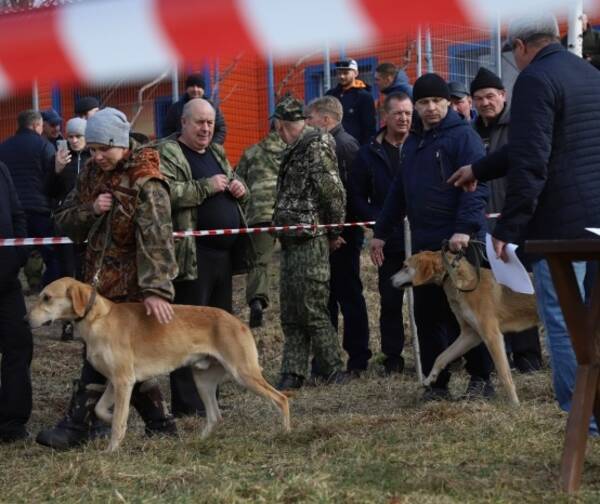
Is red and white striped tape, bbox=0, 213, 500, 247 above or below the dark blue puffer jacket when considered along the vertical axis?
below

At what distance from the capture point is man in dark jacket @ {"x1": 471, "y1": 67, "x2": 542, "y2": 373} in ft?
30.1

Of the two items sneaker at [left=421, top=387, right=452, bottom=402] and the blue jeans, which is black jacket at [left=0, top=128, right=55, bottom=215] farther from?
the blue jeans

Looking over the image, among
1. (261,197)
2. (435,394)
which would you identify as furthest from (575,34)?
(261,197)

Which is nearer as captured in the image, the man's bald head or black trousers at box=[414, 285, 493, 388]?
the man's bald head

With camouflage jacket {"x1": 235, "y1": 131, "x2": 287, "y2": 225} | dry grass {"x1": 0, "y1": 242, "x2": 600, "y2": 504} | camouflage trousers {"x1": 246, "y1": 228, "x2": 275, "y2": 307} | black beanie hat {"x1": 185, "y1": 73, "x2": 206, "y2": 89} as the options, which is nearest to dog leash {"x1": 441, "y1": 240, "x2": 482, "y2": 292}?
dry grass {"x1": 0, "y1": 242, "x2": 600, "y2": 504}

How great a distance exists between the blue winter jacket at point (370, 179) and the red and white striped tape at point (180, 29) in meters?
6.30

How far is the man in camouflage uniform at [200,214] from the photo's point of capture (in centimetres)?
764

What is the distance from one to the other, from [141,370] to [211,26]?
3918 millimetres

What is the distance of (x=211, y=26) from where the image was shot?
302 cm

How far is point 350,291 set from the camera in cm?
972

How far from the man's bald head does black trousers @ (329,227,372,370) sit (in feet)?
7.46

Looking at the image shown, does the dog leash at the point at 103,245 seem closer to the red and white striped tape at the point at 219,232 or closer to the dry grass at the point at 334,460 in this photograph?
the red and white striped tape at the point at 219,232

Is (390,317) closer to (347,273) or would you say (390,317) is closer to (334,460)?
(347,273)

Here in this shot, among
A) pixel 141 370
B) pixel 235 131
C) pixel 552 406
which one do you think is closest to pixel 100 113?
pixel 141 370
